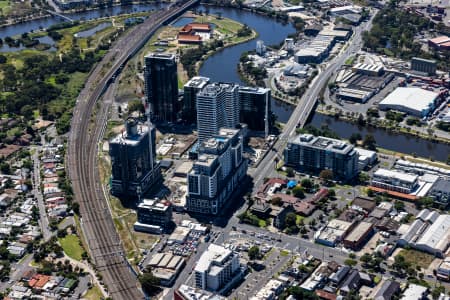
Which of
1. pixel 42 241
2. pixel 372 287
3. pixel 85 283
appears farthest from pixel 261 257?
pixel 42 241

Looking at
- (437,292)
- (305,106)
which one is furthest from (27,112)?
(437,292)

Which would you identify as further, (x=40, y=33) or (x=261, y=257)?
(x=40, y=33)

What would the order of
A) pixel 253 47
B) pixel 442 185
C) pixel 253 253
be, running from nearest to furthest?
pixel 253 253 → pixel 442 185 → pixel 253 47

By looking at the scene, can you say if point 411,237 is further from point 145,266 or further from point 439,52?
point 439,52

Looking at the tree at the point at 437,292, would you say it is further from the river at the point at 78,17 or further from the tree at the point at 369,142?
the river at the point at 78,17

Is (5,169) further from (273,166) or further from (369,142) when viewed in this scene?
(369,142)

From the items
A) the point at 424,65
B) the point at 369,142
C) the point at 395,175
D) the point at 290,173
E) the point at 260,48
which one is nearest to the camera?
the point at 395,175

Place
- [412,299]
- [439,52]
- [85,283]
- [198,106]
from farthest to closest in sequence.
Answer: [439,52] → [198,106] → [85,283] → [412,299]
